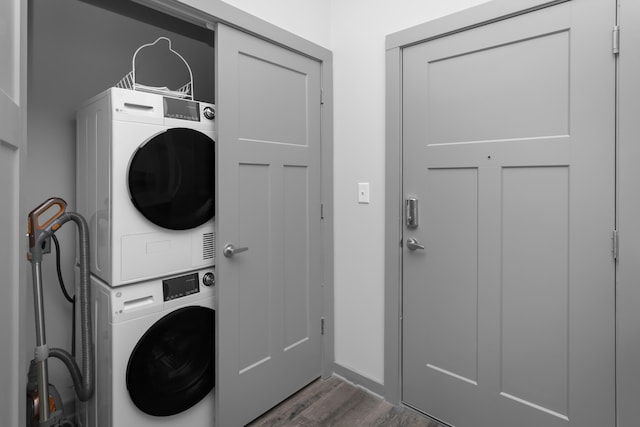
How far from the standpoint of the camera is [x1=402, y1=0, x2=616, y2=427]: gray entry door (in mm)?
1438

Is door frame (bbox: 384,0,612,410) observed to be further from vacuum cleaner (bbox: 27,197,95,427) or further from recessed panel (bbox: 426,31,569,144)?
vacuum cleaner (bbox: 27,197,95,427)

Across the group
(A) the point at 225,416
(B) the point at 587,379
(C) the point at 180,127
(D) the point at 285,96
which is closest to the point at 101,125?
(C) the point at 180,127

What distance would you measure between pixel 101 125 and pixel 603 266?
2164mm

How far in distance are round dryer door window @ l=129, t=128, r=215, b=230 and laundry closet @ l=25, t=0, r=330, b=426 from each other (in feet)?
0.04

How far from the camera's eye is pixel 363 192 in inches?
84.0

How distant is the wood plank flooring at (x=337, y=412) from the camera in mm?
1871

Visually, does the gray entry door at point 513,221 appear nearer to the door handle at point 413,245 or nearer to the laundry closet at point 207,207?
the door handle at point 413,245

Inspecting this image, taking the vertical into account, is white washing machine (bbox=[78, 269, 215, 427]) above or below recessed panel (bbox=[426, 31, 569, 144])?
below

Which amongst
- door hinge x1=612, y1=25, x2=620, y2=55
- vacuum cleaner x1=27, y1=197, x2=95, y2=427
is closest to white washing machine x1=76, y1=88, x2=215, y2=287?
vacuum cleaner x1=27, y1=197, x2=95, y2=427

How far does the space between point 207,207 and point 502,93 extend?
1.49 metres

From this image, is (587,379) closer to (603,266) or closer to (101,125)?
(603,266)

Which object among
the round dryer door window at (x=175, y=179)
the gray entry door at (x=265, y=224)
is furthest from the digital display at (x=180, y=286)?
the round dryer door window at (x=175, y=179)

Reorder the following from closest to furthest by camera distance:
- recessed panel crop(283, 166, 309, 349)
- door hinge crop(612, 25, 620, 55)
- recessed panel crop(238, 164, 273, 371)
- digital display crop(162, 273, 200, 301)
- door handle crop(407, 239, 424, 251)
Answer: door hinge crop(612, 25, 620, 55), digital display crop(162, 273, 200, 301), recessed panel crop(238, 164, 273, 371), door handle crop(407, 239, 424, 251), recessed panel crop(283, 166, 309, 349)

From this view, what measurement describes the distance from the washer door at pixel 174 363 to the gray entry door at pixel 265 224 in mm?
82
